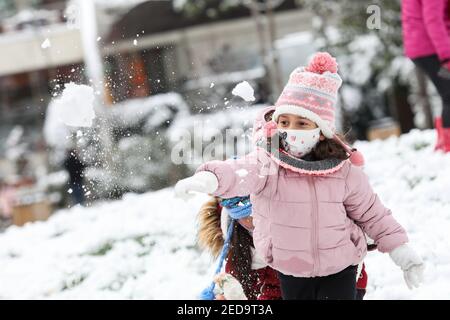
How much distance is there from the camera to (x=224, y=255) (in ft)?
9.95

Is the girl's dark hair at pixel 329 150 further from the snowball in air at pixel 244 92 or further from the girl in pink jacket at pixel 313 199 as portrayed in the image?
the snowball in air at pixel 244 92

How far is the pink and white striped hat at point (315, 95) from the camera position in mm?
2582

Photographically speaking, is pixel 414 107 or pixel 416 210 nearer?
pixel 416 210

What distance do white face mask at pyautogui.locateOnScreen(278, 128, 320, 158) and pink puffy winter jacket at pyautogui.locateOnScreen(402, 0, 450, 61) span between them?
2158mm

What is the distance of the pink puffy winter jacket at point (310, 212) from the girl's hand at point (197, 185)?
12 cm

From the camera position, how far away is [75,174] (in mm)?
8961

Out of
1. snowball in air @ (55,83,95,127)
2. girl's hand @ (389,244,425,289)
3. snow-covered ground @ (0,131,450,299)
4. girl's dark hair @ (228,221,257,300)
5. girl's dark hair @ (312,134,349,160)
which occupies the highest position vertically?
snowball in air @ (55,83,95,127)

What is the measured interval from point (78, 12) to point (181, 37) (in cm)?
1090

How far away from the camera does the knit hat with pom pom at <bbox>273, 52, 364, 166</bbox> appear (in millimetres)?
2584

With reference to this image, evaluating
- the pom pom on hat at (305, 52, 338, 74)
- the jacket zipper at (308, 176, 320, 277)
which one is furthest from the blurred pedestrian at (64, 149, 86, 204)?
the jacket zipper at (308, 176, 320, 277)

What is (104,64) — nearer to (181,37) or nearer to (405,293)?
(405,293)

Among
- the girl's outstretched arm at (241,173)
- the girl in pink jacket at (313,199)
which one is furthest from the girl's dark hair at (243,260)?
the girl's outstretched arm at (241,173)

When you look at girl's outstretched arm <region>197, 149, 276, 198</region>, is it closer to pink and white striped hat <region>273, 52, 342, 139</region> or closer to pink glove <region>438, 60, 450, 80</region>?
pink and white striped hat <region>273, 52, 342, 139</region>
